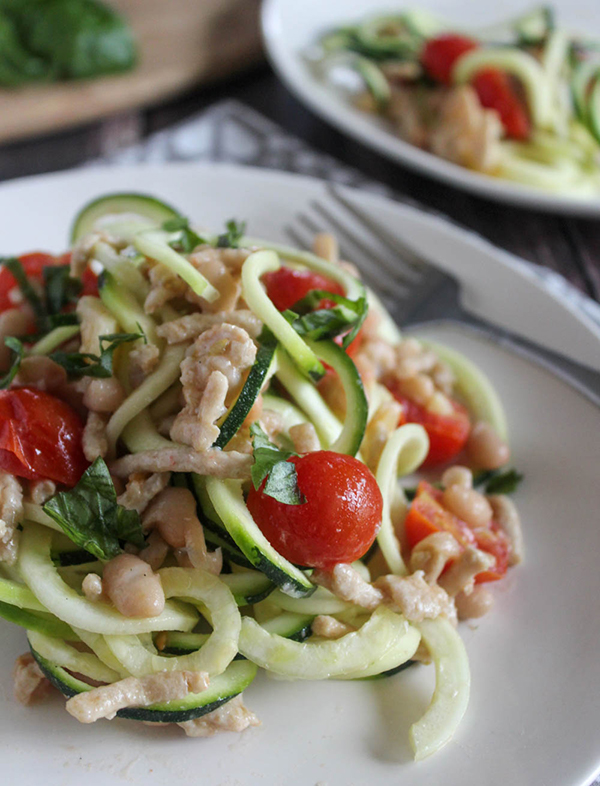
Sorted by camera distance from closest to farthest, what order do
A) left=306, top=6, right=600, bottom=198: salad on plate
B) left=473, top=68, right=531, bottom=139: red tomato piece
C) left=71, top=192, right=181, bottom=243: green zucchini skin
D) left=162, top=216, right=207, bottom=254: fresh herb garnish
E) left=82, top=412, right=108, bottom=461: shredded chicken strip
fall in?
left=82, top=412, right=108, bottom=461: shredded chicken strip < left=162, top=216, right=207, bottom=254: fresh herb garnish < left=71, top=192, right=181, bottom=243: green zucchini skin < left=306, top=6, right=600, bottom=198: salad on plate < left=473, top=68, right=531, bottom=139: red tomato piece

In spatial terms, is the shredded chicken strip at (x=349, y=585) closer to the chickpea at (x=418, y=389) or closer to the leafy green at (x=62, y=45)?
the chickpea at (x=418, y=389)

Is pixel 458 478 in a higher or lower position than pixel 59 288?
lower

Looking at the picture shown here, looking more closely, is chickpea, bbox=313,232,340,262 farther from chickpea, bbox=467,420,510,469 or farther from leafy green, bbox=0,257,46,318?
leafy green, bbox=0,257,46,318

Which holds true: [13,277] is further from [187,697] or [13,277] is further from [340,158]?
[340,158]

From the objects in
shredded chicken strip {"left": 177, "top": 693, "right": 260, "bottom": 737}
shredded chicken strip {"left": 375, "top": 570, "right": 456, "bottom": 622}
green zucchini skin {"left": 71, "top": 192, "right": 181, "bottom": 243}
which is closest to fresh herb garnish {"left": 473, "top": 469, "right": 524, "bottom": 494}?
shredded chicken strip {"left": 375, "top": 570, "right": 456, "bottom": 622}

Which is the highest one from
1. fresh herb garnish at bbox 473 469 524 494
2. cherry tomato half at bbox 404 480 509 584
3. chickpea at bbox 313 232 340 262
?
chickpea at bbox 313 232 340 262

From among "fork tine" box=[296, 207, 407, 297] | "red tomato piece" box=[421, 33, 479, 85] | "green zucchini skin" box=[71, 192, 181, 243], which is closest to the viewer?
"green zucchini skin" box=[71, 192, 181, 243]

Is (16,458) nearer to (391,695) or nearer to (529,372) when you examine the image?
(391,695)

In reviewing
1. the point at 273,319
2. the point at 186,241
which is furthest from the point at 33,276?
the point at 273,319
